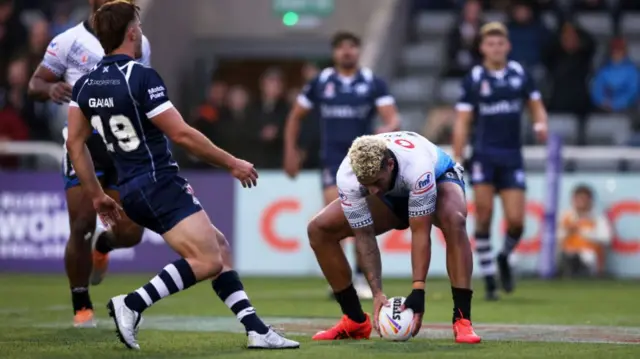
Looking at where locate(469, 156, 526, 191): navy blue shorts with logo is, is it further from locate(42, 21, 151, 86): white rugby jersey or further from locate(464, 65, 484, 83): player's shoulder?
locate(42, 21, 151, 86): white rugby jersey

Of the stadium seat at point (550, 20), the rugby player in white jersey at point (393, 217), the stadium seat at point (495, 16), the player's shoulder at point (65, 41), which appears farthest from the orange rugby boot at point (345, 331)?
the stadium seat at point (495, 16)

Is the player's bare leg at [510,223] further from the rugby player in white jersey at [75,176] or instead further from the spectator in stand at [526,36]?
the spectator in stand at [526,36]

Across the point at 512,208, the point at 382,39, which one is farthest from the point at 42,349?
the point at 382,39

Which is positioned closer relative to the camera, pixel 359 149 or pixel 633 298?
pixel 359 149

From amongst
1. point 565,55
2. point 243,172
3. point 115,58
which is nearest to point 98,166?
point 115,58

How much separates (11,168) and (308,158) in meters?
4.08

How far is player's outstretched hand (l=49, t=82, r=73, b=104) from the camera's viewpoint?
977 centimetres

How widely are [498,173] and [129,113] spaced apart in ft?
20.4

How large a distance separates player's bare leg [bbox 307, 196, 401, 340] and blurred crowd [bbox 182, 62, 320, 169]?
9.75 metres

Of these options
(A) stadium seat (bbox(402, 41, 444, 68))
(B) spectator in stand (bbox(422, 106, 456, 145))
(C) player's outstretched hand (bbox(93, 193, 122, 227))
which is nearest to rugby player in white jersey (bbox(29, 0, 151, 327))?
(C) player's outstretched hand (bbox(93, 193, 122, 227))

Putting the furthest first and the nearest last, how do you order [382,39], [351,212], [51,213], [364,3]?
[364,3] → [382,39] → [51,213] → [351,212]

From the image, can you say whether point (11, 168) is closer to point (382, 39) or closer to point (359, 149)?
point (382, 39)

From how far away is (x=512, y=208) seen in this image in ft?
43.7

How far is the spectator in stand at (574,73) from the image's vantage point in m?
19.2
